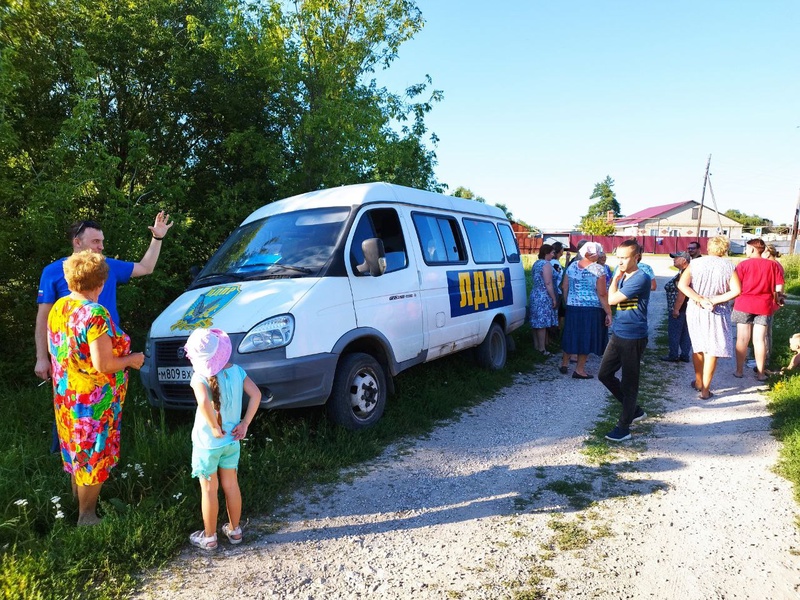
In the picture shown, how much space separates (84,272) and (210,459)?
1331mm

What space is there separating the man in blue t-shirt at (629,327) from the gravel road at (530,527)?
0.88 feet

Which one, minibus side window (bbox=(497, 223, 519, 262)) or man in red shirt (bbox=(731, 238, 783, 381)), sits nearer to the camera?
man in red shirt (bbox=(731, 238, 783, 381))

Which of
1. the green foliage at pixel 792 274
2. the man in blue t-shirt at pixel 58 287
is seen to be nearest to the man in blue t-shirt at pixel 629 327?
the man in blue t-shirt at pixel 58 287

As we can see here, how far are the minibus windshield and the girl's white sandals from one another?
227 cm

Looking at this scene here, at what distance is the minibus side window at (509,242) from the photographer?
28.8 ft

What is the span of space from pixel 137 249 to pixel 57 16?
15.6ft

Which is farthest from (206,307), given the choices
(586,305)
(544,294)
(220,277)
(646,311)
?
(544,294)

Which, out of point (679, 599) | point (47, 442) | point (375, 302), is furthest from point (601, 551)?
point (47, 442)

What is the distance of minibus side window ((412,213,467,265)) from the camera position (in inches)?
245

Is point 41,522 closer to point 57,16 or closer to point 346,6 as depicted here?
point 57,16

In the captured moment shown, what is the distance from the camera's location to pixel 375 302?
17.0 feet

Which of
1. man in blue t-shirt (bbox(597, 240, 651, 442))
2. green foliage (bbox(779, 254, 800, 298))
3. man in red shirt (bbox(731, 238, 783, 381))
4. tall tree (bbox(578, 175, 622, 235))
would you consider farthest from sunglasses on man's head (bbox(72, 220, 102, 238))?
tall tree (bbox(578, 175, 622, 235))

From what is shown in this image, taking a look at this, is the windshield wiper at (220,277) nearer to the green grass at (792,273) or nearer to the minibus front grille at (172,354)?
the minibus front grille at (172,354)

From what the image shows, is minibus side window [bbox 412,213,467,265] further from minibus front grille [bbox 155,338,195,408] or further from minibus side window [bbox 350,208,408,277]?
minibus front grille [bbox 155,338,195,408]
